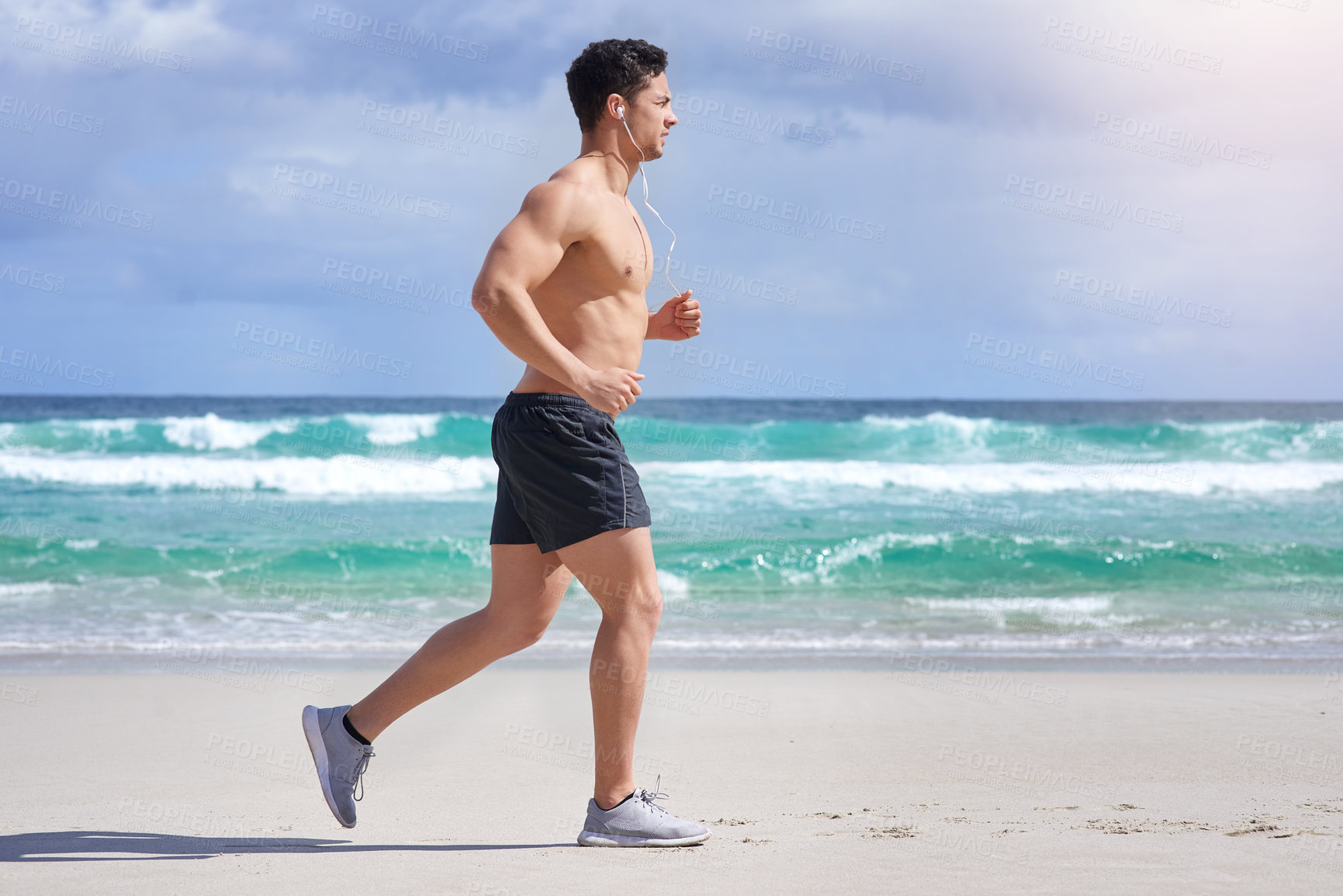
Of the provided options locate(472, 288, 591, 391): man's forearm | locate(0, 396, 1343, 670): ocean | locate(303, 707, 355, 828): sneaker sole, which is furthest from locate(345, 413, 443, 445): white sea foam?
locate(472, 288, 591, 391): man's forearm

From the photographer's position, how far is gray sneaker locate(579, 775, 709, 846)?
2494mm

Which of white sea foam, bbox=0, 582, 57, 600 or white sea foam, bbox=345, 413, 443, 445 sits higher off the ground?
white sea foam, bbox=345, 413, 443, 445

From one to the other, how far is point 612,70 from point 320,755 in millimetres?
1843

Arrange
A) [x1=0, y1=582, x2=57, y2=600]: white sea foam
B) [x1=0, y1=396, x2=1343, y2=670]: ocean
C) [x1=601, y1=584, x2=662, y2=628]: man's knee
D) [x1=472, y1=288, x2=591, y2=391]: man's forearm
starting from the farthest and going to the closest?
1. [x1=0, y1=582, x2=57, y2=600]: white sea foam
2. [x1=0, y1=396, x2=1343, y2=670]: ocean
3. [x1=601, y1=584, x2=662, y2=628]: man's knee
4. [x1=472, y1=288, x2=591, y2=391]: man's forearm

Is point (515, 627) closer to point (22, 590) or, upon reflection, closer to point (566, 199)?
point (566, 199)

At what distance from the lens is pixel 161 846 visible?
259cm

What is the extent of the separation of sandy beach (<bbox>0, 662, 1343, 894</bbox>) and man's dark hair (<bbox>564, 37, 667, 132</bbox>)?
1.82 m

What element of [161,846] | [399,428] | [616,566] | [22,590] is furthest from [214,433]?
[616,566]

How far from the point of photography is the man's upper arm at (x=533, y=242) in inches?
87.1

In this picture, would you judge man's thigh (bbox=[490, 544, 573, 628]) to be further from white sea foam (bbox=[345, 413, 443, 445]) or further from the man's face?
white sea foam (bbox=[345, 413, 443, 445])

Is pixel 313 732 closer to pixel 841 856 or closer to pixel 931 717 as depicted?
pixel 841 856

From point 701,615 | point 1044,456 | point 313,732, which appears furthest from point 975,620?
point 1044,456

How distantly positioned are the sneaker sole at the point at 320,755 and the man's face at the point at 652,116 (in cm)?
163

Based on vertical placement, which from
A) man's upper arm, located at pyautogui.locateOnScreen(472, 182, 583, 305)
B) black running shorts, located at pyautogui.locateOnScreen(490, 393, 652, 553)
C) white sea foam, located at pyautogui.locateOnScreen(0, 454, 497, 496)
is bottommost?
white sea foam, located at pyautogui.locateOnScreen(0, 454, 497, 496)
